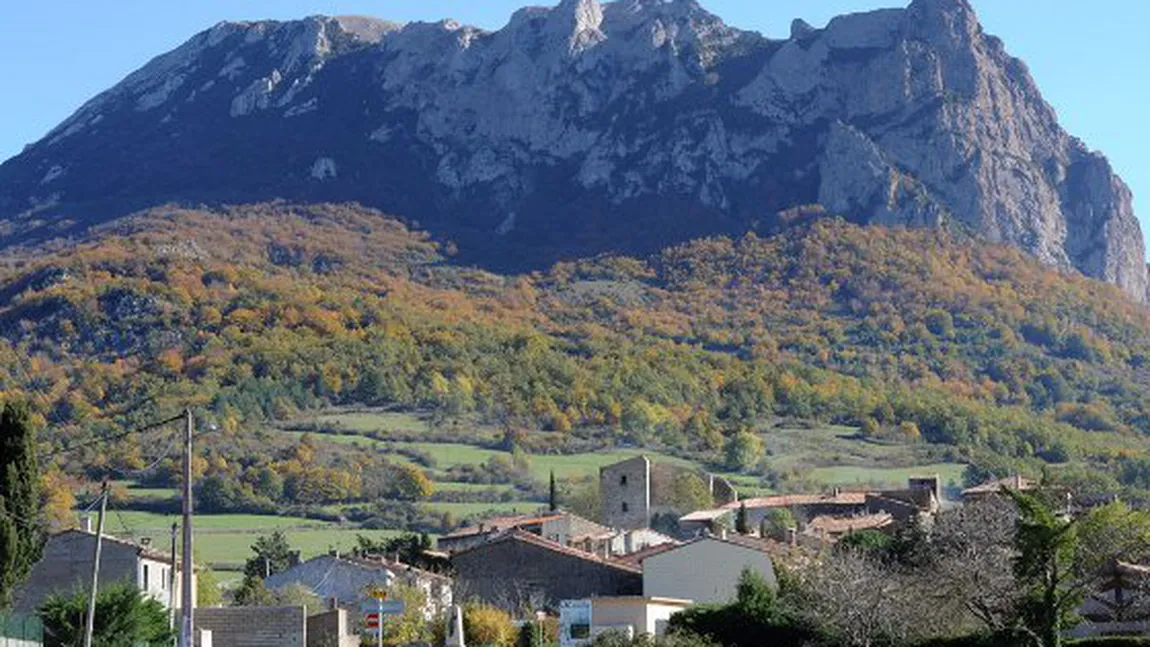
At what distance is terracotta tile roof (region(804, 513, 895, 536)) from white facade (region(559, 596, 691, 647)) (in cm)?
1933

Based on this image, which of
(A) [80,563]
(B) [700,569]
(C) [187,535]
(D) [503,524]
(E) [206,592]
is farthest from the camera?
(D) [503,524]

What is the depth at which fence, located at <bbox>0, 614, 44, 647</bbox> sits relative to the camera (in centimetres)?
4125

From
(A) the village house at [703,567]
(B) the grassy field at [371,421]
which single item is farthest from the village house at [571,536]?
Answer: (B) the grassy field at [371,421]

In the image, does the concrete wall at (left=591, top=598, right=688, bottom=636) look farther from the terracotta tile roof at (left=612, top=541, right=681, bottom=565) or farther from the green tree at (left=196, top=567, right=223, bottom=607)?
the green tree at (left=196, top=567, right=223, bottom=607)

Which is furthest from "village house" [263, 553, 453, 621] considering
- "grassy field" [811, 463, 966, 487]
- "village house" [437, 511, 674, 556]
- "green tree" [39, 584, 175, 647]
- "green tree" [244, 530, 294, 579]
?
"grassy field" [811, 463, 966, 487]

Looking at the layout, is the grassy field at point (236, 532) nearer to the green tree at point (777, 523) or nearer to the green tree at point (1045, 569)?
the green tree at point (777, 523)

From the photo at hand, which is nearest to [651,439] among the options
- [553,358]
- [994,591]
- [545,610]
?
[553,358]

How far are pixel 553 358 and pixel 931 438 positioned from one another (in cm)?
4087

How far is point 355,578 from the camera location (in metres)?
78.2

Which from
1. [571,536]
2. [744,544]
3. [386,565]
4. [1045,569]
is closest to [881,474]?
[571,536]

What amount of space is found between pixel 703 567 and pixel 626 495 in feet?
134

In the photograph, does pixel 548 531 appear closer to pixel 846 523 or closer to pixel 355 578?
pixel 846 523

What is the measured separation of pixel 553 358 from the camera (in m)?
196

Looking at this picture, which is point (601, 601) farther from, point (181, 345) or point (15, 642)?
point (181, 345)
